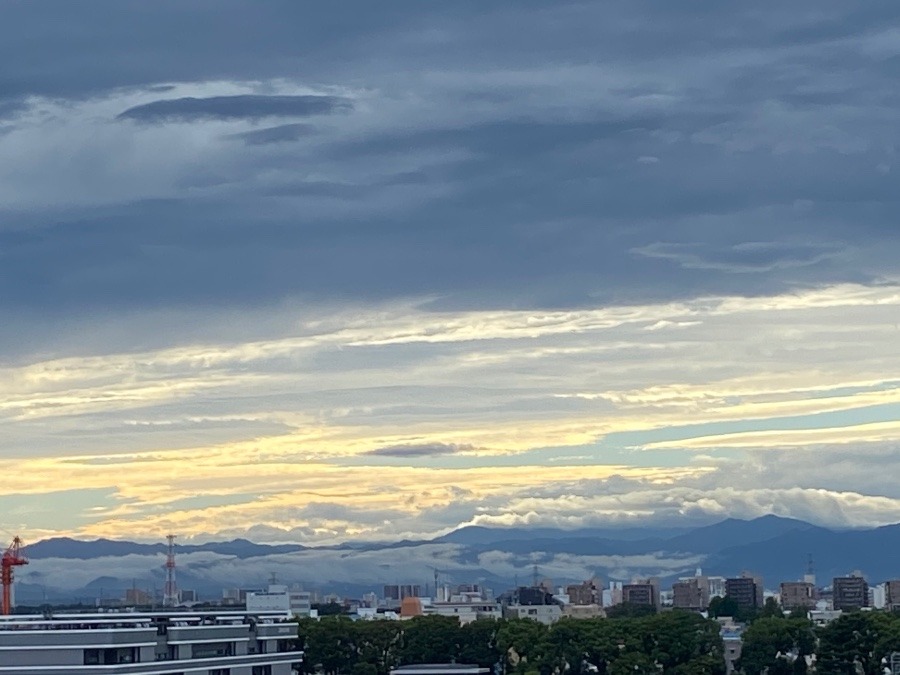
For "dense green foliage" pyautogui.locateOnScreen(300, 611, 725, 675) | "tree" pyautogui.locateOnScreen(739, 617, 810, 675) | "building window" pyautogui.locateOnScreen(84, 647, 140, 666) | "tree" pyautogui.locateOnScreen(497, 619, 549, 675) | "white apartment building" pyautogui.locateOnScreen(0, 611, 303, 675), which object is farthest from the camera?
"tree" pyautogui.locateOnScreen(497, 619, 549, 675)

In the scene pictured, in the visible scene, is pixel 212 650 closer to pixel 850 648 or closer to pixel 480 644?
pixel 480 644

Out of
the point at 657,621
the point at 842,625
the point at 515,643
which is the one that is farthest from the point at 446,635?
the point at 842,625

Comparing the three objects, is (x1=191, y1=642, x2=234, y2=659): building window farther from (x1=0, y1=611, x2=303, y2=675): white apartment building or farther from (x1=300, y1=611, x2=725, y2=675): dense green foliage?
(x1=300, y1=611, x2=725, y2=675): dense green foliage

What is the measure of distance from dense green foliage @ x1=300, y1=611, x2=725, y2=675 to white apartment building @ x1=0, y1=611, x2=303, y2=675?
17676mm

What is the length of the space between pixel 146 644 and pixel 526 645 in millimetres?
40885

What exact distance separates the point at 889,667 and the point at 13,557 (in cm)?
6807

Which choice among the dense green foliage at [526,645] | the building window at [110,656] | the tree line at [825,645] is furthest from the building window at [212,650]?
the tree line at [825,645]

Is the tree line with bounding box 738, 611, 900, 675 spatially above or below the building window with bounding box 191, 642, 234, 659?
below

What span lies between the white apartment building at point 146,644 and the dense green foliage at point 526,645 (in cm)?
1768

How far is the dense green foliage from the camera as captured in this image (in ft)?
429

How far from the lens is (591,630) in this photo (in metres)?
135

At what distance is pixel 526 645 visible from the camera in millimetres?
136750

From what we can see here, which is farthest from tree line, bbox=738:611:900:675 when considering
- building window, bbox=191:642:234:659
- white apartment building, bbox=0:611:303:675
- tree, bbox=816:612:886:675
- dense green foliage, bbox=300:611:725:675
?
building window, bbox=191:642:234:659

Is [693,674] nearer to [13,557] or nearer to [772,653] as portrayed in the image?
[772,653]
